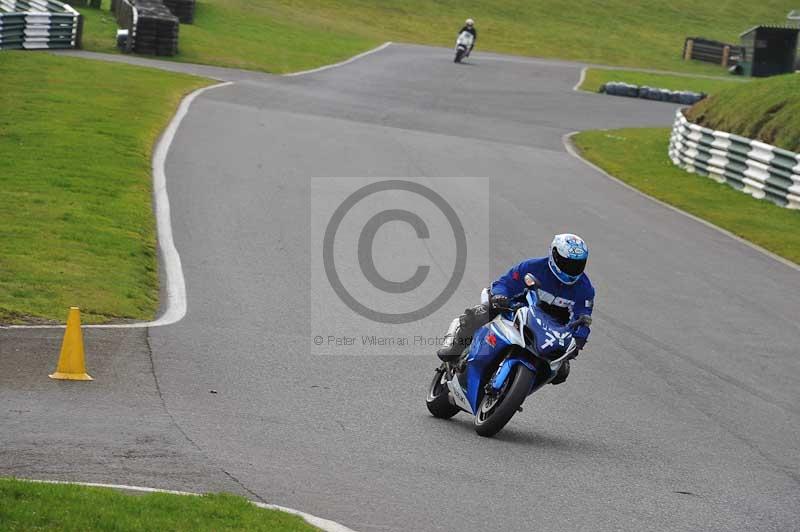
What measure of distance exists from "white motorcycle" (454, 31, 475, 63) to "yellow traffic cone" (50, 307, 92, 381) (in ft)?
142

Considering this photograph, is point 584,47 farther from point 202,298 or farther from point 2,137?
point 202,298

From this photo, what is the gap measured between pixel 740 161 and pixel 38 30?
73.3 feet

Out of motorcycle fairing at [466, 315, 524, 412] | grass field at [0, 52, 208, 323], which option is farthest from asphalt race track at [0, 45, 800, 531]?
grass field at [0, 52, 208, 323]

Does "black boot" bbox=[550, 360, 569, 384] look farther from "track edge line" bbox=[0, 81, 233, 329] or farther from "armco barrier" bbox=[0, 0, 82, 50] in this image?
"armco barrier" bbox=[0, 0, 82, 50]

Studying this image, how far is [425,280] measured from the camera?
53.8 feet

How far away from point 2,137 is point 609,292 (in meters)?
12.5

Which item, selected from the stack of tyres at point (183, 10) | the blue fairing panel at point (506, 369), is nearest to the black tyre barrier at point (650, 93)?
the stack of tyres at point (183, 10)

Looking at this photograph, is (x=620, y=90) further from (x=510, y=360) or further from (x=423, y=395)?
(x=510, y=360)

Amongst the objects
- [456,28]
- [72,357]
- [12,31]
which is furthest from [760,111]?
[456,28]

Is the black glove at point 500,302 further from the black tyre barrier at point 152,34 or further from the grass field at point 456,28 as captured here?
the black tyre barrier at point 152,34

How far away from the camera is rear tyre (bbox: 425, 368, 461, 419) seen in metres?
10.5

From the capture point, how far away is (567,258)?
9.79 meters

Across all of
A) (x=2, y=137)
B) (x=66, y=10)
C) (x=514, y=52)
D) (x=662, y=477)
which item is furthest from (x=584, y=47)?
(x=662, y=477)

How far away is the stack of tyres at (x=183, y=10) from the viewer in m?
52.2
